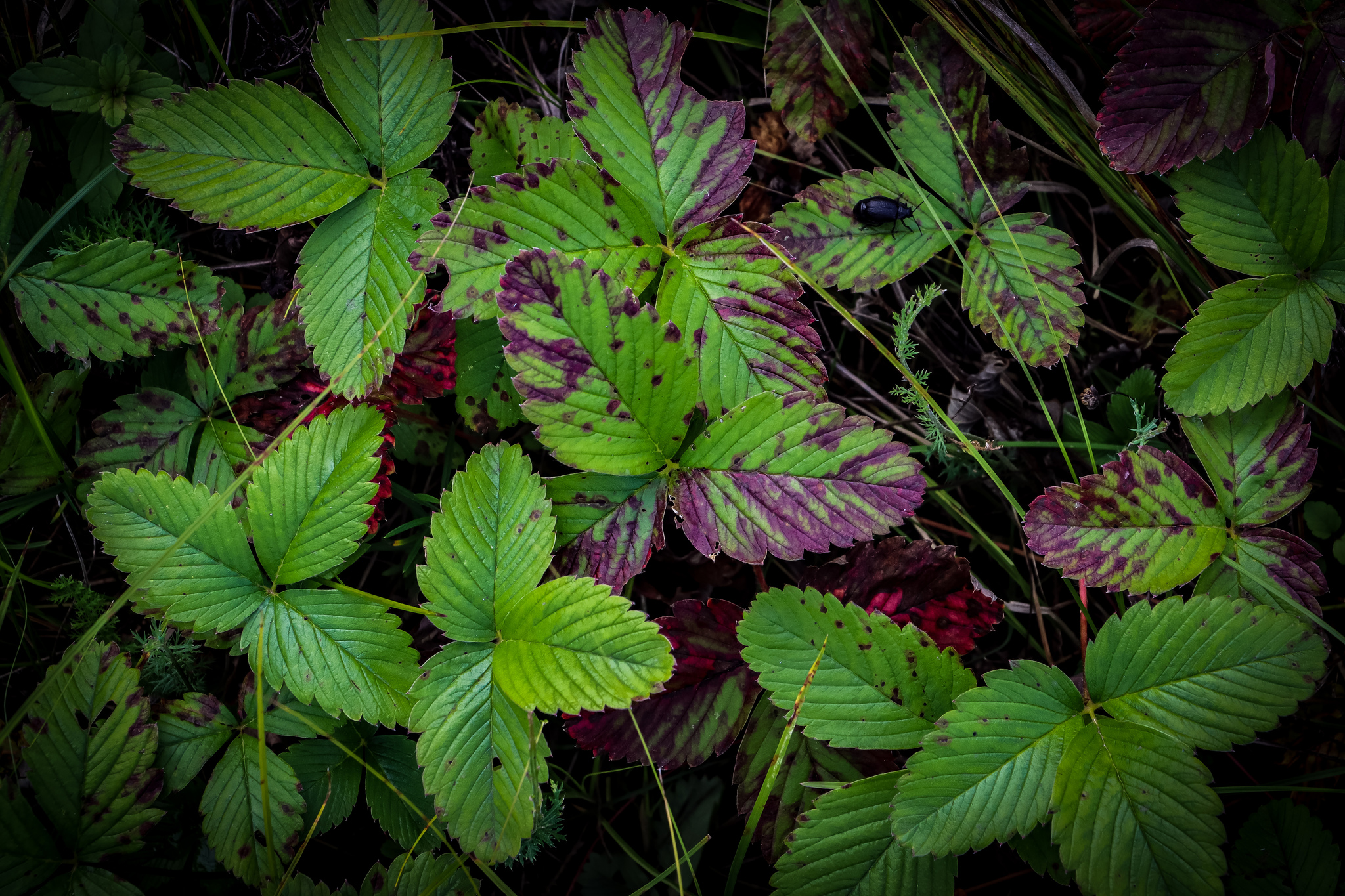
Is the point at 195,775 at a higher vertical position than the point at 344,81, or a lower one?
lower

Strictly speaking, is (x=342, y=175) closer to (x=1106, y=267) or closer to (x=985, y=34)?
(x=985, y=34)

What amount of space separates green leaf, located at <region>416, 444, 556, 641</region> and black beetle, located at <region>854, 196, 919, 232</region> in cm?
129

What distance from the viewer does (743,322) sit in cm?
222

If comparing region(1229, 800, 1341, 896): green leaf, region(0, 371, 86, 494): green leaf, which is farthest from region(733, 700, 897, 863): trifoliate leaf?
region(0, 371, 86, 494): green leaf

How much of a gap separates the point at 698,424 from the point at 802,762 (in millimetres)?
1034

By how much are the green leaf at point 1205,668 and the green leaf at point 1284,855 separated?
0.46 m

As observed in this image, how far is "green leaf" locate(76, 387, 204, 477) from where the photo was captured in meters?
2.47

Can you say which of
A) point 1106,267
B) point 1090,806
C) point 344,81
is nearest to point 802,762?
point 1090,806

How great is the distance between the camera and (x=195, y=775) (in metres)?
2.43

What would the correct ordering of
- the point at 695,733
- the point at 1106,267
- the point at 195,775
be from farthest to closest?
the point at 1106,267 < the point at 195,775 < the point at 695,733

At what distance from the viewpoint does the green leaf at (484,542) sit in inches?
82.3

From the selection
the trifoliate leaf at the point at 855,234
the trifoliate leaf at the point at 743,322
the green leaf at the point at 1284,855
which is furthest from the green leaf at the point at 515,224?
the green leaf at the point at 1284,855

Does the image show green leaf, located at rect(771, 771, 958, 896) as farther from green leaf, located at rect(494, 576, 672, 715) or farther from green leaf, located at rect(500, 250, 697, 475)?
green leaf, located at rect(500, 250, 697, 475)

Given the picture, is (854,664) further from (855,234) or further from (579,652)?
(855,234)
